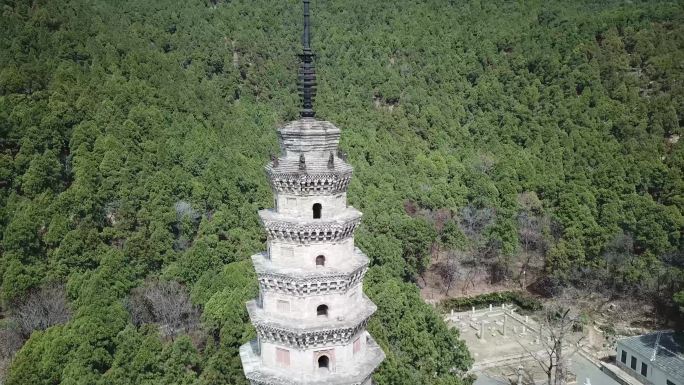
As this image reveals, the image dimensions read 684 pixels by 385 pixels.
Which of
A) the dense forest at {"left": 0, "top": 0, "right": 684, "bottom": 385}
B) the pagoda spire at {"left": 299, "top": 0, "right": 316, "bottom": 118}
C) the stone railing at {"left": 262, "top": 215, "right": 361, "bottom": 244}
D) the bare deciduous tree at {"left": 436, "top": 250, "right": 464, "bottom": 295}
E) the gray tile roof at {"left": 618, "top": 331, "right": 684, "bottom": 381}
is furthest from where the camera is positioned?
the bare deciduous tree at {"left": 436, "top": 250, "right": 464, "bottom": 295}

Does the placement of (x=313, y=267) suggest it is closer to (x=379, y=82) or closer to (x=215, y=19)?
(x=379, y=82)

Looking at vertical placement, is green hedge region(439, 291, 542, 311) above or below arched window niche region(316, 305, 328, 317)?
below

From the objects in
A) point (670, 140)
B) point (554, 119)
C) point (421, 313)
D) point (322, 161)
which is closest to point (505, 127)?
point (554, 119)

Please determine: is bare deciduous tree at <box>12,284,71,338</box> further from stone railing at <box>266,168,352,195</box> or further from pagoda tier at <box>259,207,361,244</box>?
stone railing at <box>266,168,352,195</box>

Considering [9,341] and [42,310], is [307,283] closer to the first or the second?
[42,310]

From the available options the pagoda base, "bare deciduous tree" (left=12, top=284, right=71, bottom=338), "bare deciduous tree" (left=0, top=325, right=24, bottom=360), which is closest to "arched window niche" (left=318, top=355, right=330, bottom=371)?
the pagoda base

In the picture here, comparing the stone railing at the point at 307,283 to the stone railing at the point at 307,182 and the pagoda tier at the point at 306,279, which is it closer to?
the pagoda tier at the point at 306,279
